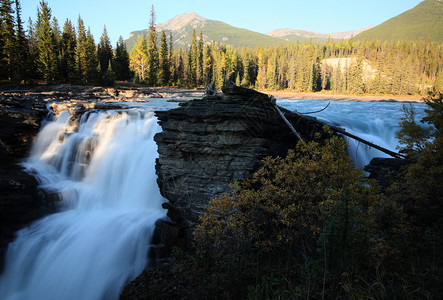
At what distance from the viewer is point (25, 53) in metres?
49.6

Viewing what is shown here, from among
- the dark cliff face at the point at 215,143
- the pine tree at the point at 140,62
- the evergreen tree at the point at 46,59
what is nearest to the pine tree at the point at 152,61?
the pine tree at the point at 140,62

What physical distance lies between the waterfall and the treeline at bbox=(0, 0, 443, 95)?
3245cm

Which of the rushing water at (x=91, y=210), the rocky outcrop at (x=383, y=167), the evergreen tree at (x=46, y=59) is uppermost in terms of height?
the evergreen tree at (x=46, y=59)

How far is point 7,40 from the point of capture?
47.9m

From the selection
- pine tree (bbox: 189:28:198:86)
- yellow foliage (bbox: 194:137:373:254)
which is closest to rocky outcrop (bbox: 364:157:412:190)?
yellow foliage (bbox: 194:137:373:254)

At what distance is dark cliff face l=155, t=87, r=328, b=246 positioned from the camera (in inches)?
317

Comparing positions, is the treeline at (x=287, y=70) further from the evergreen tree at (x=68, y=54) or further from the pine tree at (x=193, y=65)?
the evergreen tree at (x=68, y=54)

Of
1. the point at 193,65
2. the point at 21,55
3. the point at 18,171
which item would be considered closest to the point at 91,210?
the point at 18,171

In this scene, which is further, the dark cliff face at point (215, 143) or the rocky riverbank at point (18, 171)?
the rocky riverbank at point (18, 171)

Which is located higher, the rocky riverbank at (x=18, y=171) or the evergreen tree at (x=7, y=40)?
the evergreen tree at (x=7, y=40)

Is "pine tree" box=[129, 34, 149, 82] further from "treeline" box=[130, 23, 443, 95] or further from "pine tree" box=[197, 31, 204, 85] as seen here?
"pine tree" box=[197, 31, 204, 85]

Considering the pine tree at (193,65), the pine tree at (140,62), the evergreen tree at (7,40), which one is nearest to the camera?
the evergreen tree at (7,40)

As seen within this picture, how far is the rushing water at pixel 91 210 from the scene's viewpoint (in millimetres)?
8312

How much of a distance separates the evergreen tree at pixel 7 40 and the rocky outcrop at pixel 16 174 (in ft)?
124
